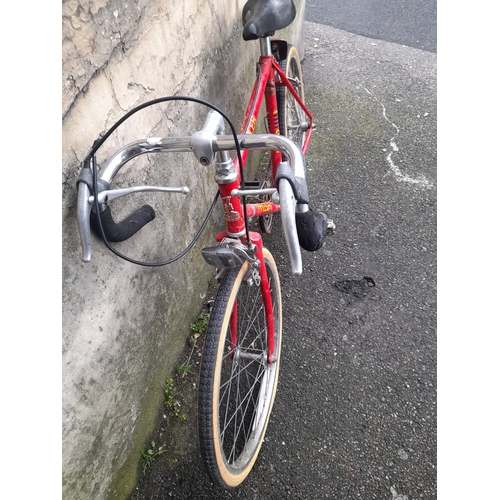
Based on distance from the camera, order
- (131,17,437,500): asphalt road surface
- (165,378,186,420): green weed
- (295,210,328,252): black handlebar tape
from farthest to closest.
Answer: (165,378,186,420): green weed → (131,17,437,500): asphalt road surface → (295,210,328,252): black handlebar tape

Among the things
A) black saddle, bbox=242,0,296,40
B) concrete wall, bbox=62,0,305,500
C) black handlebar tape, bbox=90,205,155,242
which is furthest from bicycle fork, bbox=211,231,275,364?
black saddle, bbox=242,0,296,40

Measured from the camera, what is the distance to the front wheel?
1550mm

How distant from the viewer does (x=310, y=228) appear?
118cm

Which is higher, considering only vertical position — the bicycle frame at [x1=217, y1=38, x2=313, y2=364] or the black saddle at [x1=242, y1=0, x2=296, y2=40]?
the black saddle at [x1=242, y1=0, x2=296, y2=40]

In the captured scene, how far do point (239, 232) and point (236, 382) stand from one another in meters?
1.04

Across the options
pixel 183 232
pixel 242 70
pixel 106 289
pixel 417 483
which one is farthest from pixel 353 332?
pixel 242 70

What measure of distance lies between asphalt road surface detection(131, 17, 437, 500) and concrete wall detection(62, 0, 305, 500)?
0.33 m

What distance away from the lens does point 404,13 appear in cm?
590

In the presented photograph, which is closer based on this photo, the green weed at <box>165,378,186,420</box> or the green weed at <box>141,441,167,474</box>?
the green weed at <box>141,441,167,474</box>

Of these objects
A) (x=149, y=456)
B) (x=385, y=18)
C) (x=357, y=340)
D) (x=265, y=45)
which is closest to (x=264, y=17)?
(x=265, y=45)

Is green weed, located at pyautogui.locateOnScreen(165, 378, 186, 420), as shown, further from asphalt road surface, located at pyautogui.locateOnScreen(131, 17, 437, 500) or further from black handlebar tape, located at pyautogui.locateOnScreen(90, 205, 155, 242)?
black handlebar tape, located at pyautogui.locateOnScreen(90, 205, 155, 242)

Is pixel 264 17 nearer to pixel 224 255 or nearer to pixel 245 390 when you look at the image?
pixel 224 255

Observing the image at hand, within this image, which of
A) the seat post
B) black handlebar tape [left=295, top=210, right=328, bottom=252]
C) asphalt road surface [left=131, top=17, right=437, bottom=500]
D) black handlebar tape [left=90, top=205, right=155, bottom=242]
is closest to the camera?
black handlebar tape [left=295, top=210, right=328, bottom=252]

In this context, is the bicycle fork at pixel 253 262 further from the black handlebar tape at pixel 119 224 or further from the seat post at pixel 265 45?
the seat post at pixel 265 45
